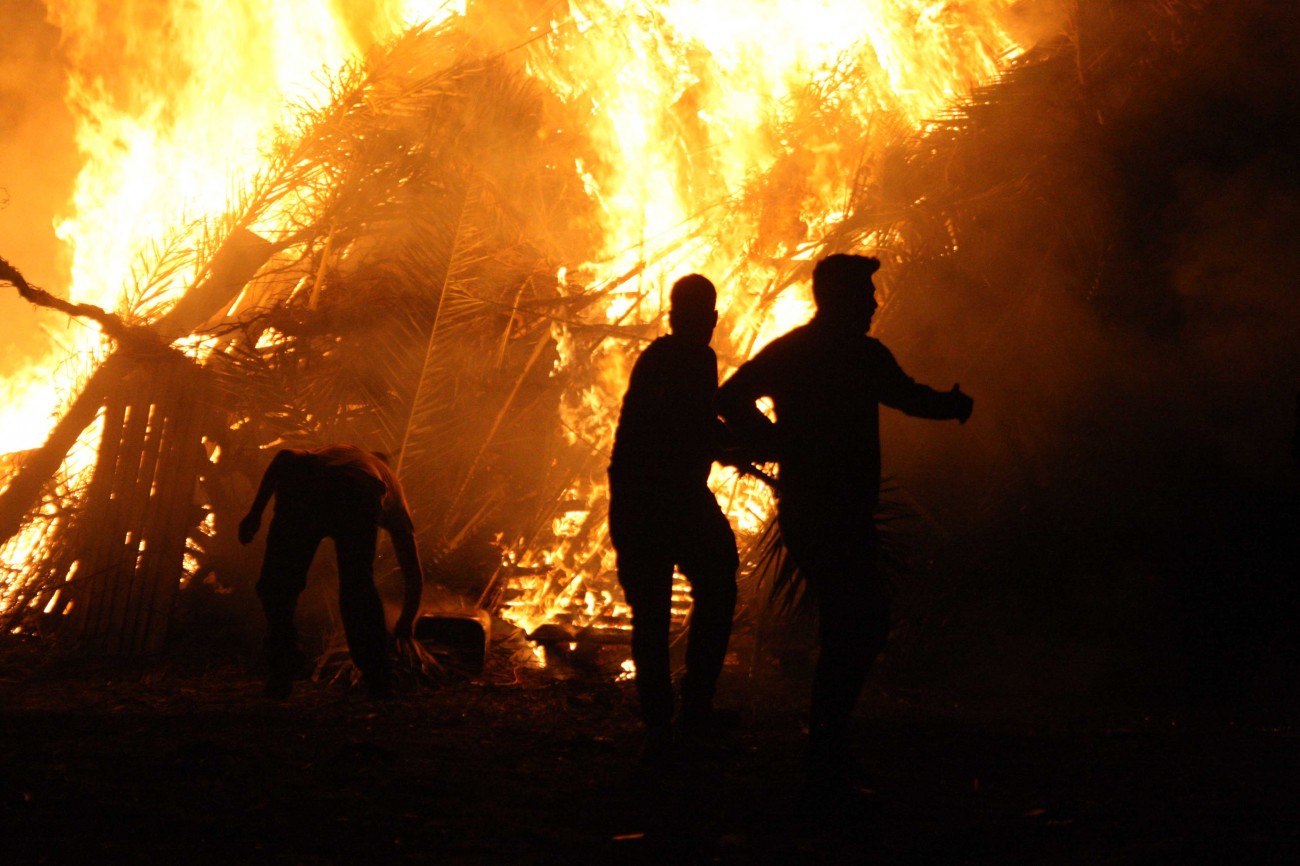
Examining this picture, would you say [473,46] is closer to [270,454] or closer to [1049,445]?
[270,454]

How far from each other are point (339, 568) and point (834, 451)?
3.13m

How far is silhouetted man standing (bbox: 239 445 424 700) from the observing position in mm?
5059

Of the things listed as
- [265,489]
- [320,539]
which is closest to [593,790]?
[320,539]

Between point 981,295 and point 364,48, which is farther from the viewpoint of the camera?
point 364,48

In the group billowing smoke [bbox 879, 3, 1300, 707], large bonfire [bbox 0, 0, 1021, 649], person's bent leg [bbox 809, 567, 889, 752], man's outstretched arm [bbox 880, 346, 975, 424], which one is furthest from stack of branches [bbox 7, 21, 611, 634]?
person's bent leg [bbox 809, 567, 889, 752]

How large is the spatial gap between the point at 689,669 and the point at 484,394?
443cm

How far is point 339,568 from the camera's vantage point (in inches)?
203

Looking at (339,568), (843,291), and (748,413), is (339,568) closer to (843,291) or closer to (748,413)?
(748,413)

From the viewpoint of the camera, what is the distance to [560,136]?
28.3 feet

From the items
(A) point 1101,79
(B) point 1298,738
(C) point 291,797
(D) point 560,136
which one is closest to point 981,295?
(A) point 1101,79

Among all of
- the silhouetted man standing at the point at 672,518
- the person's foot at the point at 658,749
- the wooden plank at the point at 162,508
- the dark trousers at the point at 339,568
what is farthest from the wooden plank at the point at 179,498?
the person's foot at the point at 658,749

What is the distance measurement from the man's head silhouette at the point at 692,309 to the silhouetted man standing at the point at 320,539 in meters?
2.22

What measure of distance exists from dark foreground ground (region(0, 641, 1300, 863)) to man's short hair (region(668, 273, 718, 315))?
5.92ft

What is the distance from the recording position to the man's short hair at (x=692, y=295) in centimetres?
389
